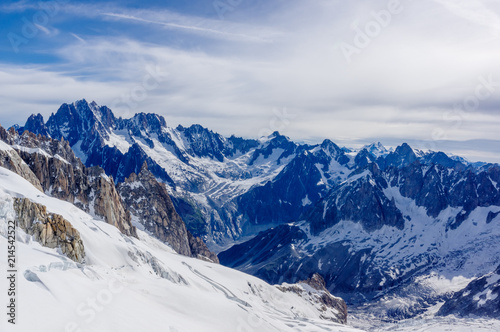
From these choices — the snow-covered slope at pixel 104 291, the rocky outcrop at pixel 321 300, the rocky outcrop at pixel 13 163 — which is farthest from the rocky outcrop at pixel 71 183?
the rocky outcrop at pixel 321 300

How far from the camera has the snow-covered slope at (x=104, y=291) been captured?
138 feet

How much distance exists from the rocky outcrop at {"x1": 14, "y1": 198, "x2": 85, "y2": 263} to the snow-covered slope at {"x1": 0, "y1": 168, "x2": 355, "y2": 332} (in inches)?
88.8

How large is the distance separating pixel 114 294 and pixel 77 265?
10067mm

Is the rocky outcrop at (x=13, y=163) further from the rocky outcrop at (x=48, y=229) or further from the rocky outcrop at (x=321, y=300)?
the rocky outcrop at (x=321, y=300)

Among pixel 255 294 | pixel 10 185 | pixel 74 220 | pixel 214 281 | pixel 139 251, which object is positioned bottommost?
pixel 255 294

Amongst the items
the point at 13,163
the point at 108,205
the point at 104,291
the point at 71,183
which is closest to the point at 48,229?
the point at 104,291

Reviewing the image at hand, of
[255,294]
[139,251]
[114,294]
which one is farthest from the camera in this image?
[255,294]

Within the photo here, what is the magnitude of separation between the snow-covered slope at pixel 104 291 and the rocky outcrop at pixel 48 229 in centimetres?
226

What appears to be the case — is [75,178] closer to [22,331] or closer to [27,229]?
[27,229]

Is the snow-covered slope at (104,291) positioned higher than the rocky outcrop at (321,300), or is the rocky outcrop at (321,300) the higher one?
the snow-covered slope at (104,291)

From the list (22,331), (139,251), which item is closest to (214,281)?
(139,251)

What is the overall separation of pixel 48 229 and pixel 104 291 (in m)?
27.1

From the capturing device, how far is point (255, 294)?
490 ft

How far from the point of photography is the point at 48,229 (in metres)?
73.9
